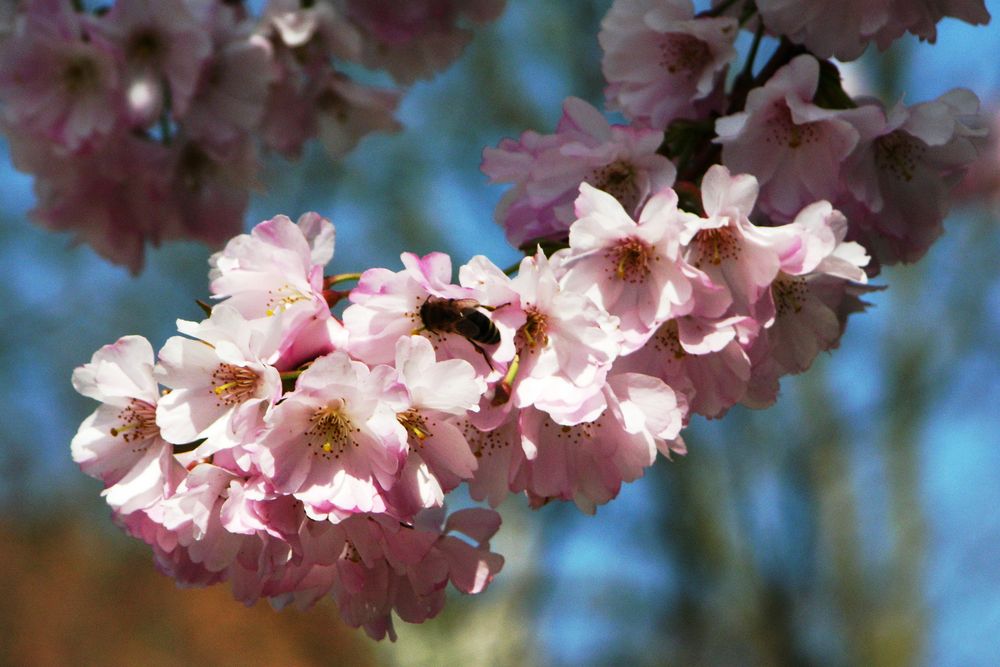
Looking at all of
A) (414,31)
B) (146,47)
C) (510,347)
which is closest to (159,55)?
(146,47)

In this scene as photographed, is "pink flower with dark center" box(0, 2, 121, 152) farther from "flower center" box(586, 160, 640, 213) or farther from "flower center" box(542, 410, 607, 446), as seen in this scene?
"flower center" box(542, 410, 607, 446)

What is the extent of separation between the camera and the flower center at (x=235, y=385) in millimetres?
853

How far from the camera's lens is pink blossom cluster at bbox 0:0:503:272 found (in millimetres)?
1683

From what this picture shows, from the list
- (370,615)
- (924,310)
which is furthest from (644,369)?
(924,310)

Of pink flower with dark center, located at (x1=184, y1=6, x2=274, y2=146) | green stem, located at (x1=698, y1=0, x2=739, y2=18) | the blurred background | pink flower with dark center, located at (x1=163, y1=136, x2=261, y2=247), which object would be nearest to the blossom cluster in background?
green stem, located at (x1=698, y1=0, x2=739, y2=18)

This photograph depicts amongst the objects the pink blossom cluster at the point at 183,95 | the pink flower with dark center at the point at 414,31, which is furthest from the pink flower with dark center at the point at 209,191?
the pink flower with dark center at the point at 414,31

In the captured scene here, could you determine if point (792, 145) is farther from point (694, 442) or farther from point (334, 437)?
point (694, 442)

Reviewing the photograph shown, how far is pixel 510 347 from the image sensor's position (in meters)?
0.84

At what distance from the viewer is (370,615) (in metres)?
0.98

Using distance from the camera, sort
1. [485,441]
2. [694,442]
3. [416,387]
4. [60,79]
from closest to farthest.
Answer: [416,387], [485,441], [60,79], [694,442]

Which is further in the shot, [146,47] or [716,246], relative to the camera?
[146,47]

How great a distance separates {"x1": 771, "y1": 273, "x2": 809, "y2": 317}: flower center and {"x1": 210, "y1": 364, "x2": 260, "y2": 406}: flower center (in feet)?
1.59

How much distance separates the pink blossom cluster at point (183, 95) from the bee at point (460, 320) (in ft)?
3.31

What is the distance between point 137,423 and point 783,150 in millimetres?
666
